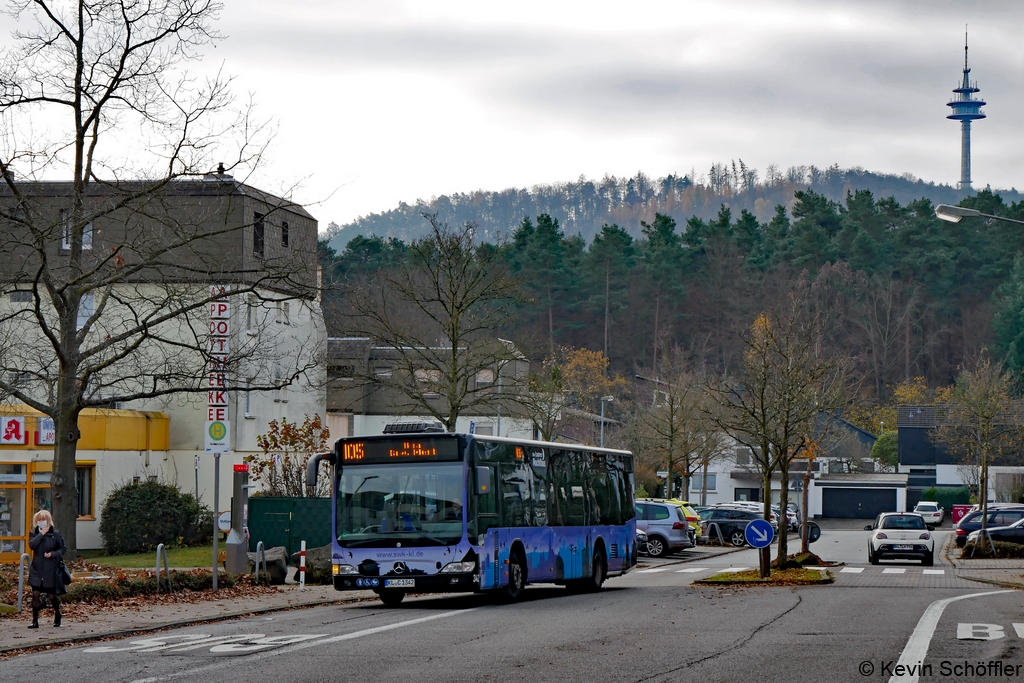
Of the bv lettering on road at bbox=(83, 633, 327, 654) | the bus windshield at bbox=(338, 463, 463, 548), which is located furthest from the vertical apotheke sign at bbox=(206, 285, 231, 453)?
the bv lettering on road at bbox=(83, 633, 327, 654)

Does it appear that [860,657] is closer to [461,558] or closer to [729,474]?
[461,558]

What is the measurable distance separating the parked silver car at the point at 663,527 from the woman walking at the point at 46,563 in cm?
2662

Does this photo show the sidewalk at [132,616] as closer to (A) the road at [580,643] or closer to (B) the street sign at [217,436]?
(A) the road at [580,643]

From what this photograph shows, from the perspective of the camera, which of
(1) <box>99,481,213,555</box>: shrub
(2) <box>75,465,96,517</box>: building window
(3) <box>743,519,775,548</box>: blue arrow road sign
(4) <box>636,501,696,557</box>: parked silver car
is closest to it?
(3) <box>743,519,775,548</box>: blue arrow road sign

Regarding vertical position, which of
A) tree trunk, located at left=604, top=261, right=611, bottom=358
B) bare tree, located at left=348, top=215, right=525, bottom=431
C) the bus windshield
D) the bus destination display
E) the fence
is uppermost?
tree trunk, located at left=604, top=261, right=611, bottom=358

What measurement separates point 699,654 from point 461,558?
7.00m

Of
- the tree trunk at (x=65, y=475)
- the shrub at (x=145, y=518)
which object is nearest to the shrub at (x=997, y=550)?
the shrub at (x=145, y=518)

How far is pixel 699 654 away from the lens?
12812 mm

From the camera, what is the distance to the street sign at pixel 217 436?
72.6 feet

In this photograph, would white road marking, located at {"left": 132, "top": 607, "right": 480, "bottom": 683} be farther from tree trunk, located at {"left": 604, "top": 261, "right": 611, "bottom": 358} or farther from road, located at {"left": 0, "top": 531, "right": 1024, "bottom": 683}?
tree trunk, located at {"left": 604, "top": 261, "right": 611, "bottom": 358}

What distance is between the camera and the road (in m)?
11.6

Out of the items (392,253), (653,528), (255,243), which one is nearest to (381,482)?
(653,528)

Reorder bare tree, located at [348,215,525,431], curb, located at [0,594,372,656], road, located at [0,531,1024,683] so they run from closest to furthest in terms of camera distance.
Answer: road, located at [0,531,1024,683]
curb, located at [0,594,372,656]
bare tree, located at [348,215,525,431]

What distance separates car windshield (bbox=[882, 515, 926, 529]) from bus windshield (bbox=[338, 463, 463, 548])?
2235cm
